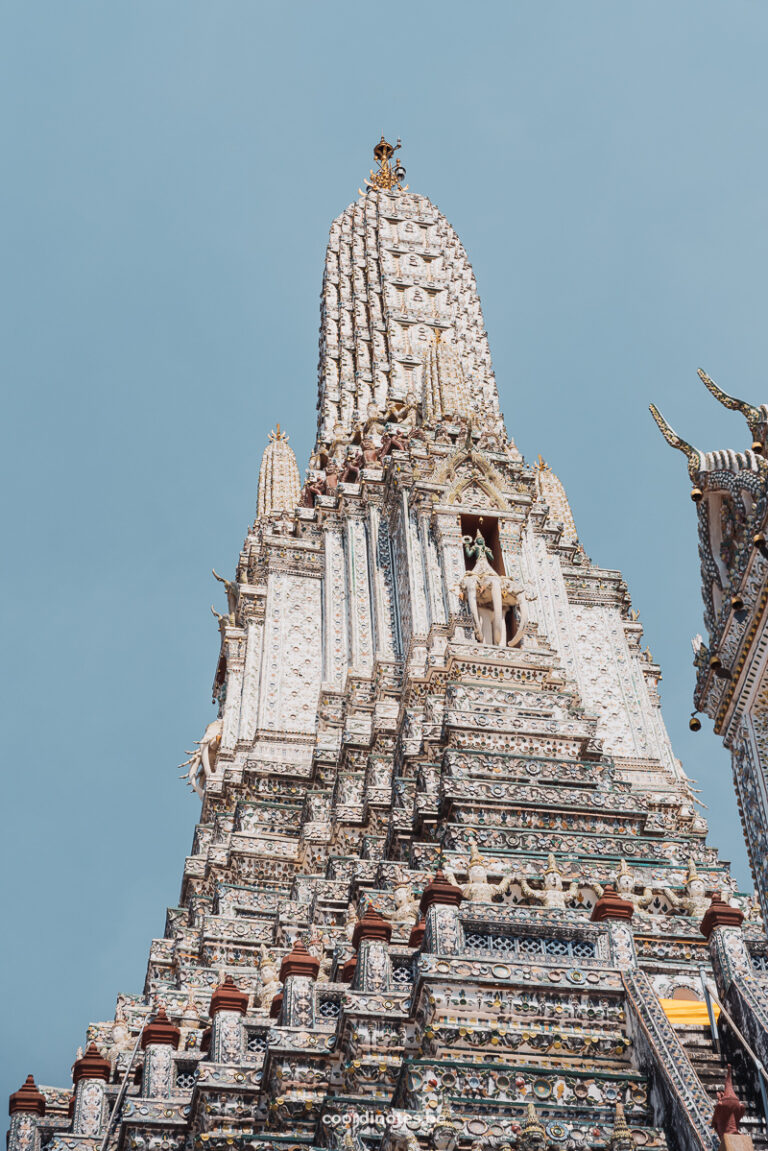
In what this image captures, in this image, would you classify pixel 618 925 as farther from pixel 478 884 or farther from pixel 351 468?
pixel 351 468

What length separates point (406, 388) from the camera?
40688 mm

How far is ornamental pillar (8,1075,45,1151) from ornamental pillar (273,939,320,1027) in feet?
11.7

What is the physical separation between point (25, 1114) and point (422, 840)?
5887mm

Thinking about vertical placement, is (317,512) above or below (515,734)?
above

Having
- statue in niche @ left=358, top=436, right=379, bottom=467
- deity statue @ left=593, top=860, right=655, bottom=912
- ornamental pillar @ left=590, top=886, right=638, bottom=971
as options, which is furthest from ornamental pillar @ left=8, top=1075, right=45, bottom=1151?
statue in niche @ left=358, top=436, right=379, bottom=467

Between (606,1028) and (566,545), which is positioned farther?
(566,545)

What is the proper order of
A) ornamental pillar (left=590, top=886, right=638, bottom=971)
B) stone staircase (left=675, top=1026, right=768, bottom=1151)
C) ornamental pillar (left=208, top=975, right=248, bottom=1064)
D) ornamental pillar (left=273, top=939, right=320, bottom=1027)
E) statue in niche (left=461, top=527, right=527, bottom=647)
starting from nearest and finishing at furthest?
stone staircase (left=675, top=1026, right=768, bottom=1151) → ornamental pillar (left=590, top=886, right=638, bottom=971) → ornamental pillar (left=273, top=939, right=320, bottom=1027) → ornamental pillar (left=208, top=975, right=248, bottom=1064) → statue in niche (left=461, top=527, right=527, bottom=647)

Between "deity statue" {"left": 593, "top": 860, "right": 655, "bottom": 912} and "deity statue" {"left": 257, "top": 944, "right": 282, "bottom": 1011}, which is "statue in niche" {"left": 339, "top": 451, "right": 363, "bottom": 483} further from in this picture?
"deity statue" {"left": 593, "top": 860, "right": 655, "bottom": 912}

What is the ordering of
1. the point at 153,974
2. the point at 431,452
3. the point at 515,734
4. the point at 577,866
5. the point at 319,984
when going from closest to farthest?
the point at 319,984 < the point at 577,866 < the point at 515,734 < the point at 153,974 < the point at 431,452

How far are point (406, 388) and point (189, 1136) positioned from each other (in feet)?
85.3

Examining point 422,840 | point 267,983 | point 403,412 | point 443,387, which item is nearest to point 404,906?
point 267,983

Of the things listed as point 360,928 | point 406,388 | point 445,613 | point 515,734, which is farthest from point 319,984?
point 406,388

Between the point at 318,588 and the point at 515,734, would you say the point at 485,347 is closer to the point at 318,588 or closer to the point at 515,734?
the point at 318,588

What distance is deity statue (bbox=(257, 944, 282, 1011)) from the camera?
19.7m
